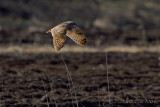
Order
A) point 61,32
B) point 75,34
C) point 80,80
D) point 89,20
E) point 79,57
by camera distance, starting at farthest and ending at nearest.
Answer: point 89,20, point 79,57, point 80,80, point 75,34, point 61,32

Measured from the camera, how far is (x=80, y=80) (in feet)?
35.1

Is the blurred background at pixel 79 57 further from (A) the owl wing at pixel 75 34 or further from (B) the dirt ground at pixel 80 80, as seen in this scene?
(A) the owl wing at pixel 75 34

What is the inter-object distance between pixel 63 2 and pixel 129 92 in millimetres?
29376

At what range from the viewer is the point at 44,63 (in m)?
13.9

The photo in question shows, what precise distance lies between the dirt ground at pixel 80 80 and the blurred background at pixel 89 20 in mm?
5713

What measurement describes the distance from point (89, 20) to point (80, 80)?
73.0 feet

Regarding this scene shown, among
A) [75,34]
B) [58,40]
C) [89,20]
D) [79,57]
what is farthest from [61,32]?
[89,20]

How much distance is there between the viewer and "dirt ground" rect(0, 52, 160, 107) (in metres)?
8.14

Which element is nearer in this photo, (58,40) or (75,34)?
(58,40)

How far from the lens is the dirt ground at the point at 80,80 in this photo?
814cm

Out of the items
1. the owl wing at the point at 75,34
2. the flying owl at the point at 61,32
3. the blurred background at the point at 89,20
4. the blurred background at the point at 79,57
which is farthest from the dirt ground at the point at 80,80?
the blurred background at the point at 89,20

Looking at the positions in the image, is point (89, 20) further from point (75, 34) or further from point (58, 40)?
point (58, 40)

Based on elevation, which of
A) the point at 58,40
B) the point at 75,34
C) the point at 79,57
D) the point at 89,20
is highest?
the point at 89,20

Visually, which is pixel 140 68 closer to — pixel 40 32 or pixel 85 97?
pixel 85 97
